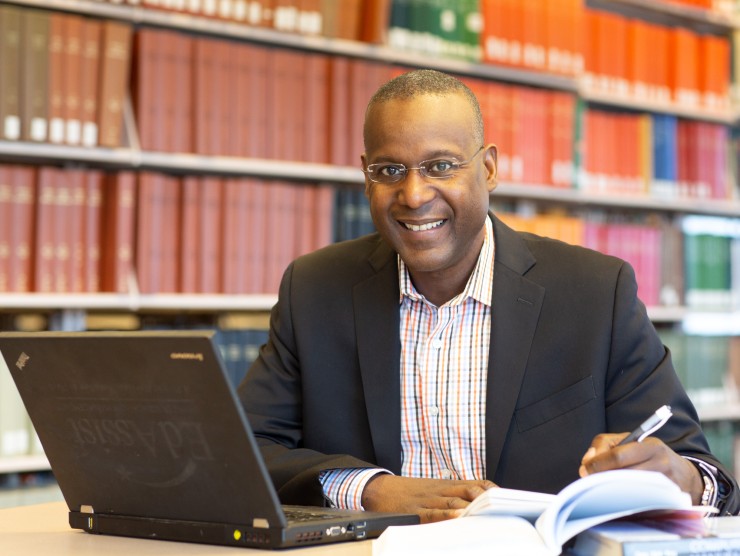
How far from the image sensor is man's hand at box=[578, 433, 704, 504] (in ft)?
3.98

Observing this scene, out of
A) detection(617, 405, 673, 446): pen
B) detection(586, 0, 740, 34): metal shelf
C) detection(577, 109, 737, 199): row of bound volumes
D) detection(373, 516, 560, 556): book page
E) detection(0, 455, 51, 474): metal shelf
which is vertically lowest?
detection(0, 455, 51, 474): metal shelf

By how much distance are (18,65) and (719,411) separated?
2.69 metres

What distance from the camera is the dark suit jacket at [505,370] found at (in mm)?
1624

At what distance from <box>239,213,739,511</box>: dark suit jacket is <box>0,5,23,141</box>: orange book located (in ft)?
3.77

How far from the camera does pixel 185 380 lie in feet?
3.56

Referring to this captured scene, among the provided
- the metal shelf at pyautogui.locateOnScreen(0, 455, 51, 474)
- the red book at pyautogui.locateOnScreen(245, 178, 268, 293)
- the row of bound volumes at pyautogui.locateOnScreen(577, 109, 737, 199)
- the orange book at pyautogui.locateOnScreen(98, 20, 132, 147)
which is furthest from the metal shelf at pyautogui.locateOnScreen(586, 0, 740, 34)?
the metal shelf at pyautogui.locateOnScreen(0, 455, 51, 474)

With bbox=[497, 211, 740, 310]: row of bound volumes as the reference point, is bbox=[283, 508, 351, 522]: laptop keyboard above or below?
below

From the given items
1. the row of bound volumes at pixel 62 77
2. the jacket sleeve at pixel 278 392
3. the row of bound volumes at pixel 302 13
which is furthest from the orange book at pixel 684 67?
the jacket sleeve at pixel 278 392

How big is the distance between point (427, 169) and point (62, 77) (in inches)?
56.2

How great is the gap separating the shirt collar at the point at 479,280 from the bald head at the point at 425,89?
0.19m

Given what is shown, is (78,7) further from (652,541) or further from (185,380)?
(652,541)

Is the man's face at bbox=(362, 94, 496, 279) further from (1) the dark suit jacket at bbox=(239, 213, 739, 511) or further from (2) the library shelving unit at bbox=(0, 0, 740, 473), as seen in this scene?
(2) the library shelving unit at bbox=(0, 0, 740, 473)

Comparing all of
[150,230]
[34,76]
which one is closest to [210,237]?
[150,230]

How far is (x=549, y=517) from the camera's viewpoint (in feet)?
3.43
